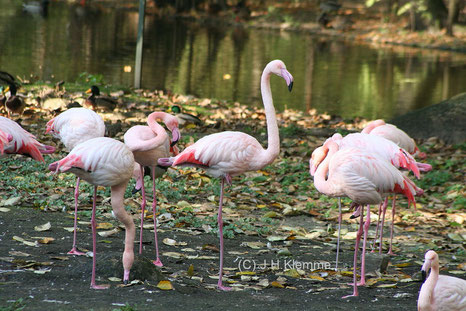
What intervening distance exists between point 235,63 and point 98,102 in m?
10.4

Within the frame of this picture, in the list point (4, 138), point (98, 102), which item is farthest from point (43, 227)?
point (98, 102)

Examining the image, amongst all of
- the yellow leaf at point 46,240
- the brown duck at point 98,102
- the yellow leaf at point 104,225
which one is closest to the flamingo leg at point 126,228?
the yellow leaf at point 46,240

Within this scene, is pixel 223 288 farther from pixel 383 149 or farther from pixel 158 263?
pixel 383 149

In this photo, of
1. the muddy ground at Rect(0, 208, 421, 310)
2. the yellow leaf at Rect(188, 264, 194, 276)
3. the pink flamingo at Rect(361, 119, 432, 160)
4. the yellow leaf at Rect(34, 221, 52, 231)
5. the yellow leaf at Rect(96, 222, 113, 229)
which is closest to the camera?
the muddy ground at Rect(0, 208, 421, 310)

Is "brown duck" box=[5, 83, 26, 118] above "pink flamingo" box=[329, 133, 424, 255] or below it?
below

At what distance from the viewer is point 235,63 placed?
19.8 m

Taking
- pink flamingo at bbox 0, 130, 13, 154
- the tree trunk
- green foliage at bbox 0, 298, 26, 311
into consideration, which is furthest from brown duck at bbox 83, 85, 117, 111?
the tree trunk

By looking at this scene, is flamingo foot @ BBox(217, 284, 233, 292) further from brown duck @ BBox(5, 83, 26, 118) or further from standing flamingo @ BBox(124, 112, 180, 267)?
brown duck @ BBox(5, 83, 26, 118)

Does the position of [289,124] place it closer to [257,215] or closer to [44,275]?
[257,215]

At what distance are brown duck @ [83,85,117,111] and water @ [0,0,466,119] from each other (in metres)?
3.94

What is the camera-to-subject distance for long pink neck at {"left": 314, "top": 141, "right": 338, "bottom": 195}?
4.89 metres

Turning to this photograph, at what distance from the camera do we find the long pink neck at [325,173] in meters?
4.89

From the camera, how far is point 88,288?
3994 millimetres

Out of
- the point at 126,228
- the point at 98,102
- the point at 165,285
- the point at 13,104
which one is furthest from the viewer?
the point at 98,102
